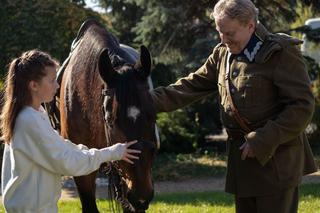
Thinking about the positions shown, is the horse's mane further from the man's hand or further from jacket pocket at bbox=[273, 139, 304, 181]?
jacket pocket at bbox=[273, 139, 304, 181]

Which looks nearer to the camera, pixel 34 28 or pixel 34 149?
pixel 34 149

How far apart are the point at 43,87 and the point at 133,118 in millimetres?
643

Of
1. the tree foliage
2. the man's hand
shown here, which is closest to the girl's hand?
the man's hand

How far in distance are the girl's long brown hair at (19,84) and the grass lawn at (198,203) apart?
3836mm

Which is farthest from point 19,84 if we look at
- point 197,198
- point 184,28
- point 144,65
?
point 184,28

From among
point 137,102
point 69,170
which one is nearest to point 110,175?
point 137,102

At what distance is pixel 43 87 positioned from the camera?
2996 millimetres

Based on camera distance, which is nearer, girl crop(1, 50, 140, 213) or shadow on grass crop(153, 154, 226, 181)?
girl crop(1, 50, 140, 213)

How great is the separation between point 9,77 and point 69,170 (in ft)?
2.06

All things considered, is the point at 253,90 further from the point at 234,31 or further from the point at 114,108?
the point at 114,108

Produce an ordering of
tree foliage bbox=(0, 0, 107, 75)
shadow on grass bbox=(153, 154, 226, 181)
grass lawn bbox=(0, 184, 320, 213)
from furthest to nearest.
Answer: shadow on grass bbox=(153, 154, 226, 181)
tree foliage bbox=(0, 0, 107, 75)
grass lawn bbox=(0, 184, 320, 213)

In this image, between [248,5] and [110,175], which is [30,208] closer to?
[110,175]

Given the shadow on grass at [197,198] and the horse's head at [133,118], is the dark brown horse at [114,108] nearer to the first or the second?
the horse's head at [133,118]

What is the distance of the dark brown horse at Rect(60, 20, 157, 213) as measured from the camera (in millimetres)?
3340
